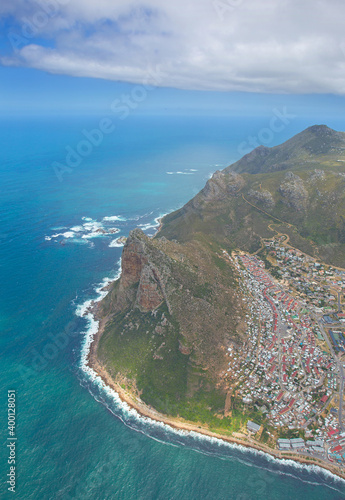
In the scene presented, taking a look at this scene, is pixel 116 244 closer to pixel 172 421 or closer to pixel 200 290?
pixel 200 290

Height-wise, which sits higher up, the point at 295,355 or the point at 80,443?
the point at 295,355

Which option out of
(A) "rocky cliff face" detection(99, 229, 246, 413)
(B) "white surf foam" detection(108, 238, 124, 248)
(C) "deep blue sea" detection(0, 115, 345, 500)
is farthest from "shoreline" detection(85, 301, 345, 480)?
(B) "white surf foam" detection(108, 238, 124, 248)

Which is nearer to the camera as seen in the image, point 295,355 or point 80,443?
point 80,443

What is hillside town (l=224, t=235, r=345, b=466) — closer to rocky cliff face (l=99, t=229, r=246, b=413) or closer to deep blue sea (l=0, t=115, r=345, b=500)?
rocky cliff face (l=99, t=229, r=246, b=413)

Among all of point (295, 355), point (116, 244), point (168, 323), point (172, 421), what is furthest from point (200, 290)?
point (116, 244)

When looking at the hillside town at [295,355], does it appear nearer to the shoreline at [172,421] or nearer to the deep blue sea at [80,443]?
the shoreline at [172,421]

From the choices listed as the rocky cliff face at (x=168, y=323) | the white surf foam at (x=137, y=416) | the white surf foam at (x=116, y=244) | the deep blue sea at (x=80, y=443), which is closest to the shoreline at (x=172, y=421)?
the white surf foam at (x=137, y=416)

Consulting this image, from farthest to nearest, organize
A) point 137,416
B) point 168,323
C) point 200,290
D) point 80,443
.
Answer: point 200,290 < point 168,323 < point 137,416 < point 80,443
